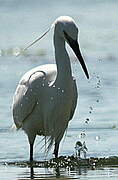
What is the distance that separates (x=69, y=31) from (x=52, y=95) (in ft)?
4.04

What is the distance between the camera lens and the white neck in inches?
627

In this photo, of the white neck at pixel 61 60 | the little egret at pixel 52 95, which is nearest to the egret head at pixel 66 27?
the little egret at pixel 52 95

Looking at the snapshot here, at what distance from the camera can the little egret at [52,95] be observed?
15.9 m

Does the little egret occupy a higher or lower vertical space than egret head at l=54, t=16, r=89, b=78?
lower

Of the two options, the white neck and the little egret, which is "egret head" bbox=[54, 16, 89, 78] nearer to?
the little egret

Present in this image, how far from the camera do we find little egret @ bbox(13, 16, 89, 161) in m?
15.9

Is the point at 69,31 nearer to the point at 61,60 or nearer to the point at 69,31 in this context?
the point at 69,31

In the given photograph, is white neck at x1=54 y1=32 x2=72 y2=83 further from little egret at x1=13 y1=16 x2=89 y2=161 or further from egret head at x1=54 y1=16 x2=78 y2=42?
egret head at x1=54 y1=16 x2=78 y2=42

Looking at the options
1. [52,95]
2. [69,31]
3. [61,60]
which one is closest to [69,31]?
[69,31]

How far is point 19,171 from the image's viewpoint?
14805 mm

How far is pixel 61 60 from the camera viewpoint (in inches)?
631

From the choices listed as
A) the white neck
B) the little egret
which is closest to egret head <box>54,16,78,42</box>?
the little egret

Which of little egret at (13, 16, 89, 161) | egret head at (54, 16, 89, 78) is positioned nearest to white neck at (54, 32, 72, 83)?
little egret at (13, 16, 89, 161)

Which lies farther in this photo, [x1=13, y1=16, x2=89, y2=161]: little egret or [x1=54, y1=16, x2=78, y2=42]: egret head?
[x1=13, y1=16, x2=89, y2=161]: little egret
